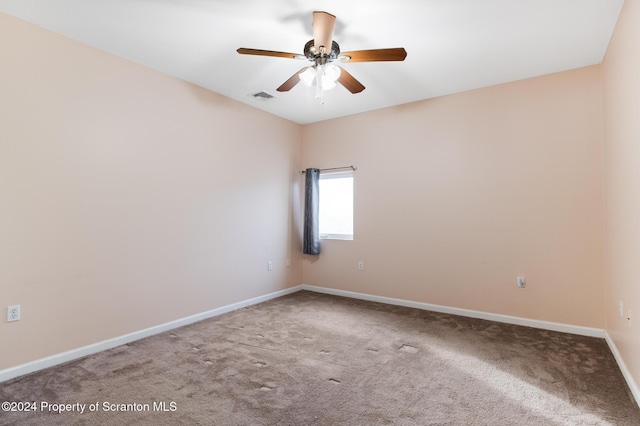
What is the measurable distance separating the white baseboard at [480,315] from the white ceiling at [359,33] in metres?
2.60

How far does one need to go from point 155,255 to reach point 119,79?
1.71 meters

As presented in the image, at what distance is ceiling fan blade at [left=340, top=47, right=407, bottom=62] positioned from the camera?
7.32 ft

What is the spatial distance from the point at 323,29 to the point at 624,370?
10.6 feet

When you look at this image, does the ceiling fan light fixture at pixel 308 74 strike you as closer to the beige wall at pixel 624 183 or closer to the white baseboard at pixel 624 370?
the beige wall at pixel 624 183

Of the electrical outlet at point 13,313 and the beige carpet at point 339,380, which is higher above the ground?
the electrical outlet at point 13,313

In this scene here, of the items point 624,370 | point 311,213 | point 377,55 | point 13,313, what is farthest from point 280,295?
point 624,370

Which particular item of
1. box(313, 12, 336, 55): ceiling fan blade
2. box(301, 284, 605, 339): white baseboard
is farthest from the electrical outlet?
box(301, 284, 605, 339): white baseboard

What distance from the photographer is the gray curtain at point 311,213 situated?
491 centimetres

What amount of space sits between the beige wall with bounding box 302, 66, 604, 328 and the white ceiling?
0.44 metres

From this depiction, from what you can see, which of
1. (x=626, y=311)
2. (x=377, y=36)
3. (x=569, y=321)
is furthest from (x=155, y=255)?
(x=569, y=321)

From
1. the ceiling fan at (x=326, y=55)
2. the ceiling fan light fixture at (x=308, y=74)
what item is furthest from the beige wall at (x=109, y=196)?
the ceiling fan light fixture at (x=308, y=74)

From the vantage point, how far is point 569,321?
10.6ft

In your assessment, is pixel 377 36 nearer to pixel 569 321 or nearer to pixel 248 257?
pixel 248 257

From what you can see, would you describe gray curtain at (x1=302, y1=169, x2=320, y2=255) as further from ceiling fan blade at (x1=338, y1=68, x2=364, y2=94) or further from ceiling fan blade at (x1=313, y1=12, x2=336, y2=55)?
ceiling fan blade at (x1=313, y1=12, x2=336, y2=55)
